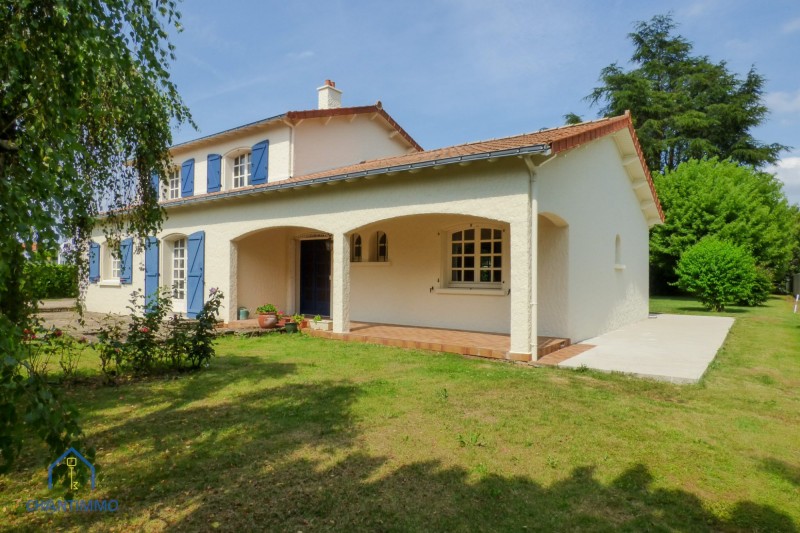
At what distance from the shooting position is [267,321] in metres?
11.0

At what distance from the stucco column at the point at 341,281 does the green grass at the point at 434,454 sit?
10.5ft

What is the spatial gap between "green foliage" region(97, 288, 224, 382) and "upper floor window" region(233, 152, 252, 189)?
296 inches

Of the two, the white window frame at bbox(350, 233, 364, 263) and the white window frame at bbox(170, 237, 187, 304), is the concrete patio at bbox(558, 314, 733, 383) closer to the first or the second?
the white window frame at bbox(350, 233, 364, 263)

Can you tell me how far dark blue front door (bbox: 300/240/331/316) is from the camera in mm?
12914

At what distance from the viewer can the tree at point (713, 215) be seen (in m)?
23.7

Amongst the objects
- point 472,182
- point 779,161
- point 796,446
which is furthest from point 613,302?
point 779,161

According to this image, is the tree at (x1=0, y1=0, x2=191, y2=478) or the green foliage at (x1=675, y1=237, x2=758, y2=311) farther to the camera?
the green foliage at (x1=675, y1=237, x2=758, y2=311)

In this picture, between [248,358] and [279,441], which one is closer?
[279,441]

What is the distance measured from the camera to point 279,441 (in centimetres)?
409

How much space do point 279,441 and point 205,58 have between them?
386cm

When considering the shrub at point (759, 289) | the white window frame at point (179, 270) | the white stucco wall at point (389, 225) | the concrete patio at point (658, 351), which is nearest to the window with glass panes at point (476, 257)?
the white stucco wall at point (389, 225)

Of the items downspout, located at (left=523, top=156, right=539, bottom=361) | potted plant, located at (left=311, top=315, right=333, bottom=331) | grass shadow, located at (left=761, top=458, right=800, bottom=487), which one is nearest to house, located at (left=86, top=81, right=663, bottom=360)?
downspout, located at (left=523, top=156, right=539, bottom=361)

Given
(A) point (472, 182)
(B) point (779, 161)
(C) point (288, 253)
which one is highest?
(B) point (779, 161)

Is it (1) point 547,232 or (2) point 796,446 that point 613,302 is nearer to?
(1) point 547,232
